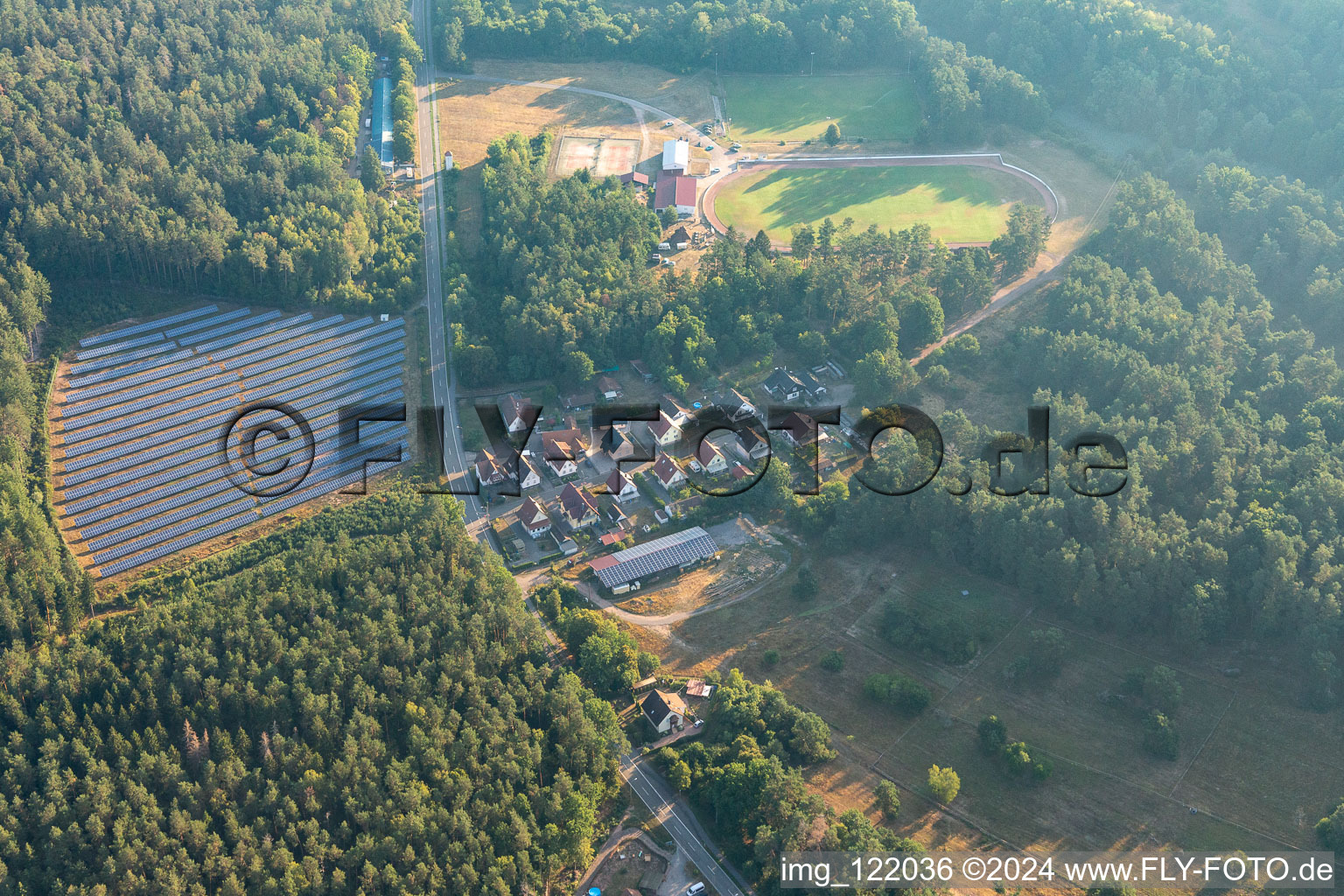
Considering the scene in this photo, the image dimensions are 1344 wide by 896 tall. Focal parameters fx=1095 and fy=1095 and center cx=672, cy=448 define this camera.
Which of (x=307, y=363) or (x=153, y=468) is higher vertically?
(x=307, y=363)

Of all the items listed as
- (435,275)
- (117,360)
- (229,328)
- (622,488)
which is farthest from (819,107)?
(117,360)

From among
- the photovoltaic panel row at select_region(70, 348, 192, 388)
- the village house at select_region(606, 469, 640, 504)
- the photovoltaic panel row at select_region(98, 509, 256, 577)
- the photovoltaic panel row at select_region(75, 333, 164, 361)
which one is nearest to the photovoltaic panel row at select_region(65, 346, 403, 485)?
the photovoltaic panel row at select_region(70, 348, 192, 388)

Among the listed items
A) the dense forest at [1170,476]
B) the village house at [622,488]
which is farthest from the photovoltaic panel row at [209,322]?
the dense forest at [1170,476]

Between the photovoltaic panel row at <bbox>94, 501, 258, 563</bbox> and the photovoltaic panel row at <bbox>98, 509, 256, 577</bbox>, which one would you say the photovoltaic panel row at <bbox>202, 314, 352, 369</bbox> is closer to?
the photovoltaic panel row at <bbox>94, 501, 258, 563</bbox>

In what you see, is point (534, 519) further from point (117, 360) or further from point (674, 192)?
point (674, 192)

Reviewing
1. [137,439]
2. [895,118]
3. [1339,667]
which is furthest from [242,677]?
[895,118]

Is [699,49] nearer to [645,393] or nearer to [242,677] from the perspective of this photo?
[645,393]
